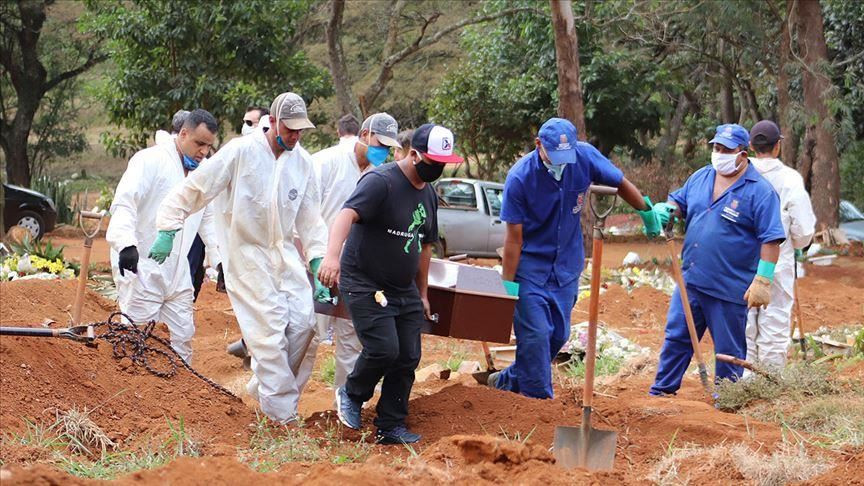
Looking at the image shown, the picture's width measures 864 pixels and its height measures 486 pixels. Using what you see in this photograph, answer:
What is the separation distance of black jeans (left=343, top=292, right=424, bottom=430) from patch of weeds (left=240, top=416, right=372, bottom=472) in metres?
0.26

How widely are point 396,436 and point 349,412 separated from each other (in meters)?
0.33

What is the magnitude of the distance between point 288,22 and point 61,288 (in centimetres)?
1056

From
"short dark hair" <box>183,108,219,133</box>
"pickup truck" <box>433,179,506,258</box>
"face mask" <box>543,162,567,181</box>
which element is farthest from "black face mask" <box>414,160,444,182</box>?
"pickup truck" <box>433,179,506,258</box>

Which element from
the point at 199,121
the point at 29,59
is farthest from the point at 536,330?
the point at 29,59

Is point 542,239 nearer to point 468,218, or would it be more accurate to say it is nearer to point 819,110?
point 468,218

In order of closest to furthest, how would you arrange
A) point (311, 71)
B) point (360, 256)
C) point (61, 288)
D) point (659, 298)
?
point (360, 256), point (61, 288), point (659, 298), point (311, 71)

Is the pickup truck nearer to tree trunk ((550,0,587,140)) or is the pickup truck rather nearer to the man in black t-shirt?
tree trunk ((550,0,587,140))

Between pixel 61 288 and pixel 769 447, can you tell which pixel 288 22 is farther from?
pixel 769 447

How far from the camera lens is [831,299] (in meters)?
15.4

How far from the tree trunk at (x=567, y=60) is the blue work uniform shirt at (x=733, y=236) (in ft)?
29.7

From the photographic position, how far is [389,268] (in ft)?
21.0

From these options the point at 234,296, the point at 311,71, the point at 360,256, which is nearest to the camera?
the point at 360,256

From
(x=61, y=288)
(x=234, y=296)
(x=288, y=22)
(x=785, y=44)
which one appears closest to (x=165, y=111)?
(x=288, y=22)

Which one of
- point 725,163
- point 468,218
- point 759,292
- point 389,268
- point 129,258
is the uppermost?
point 725,163
